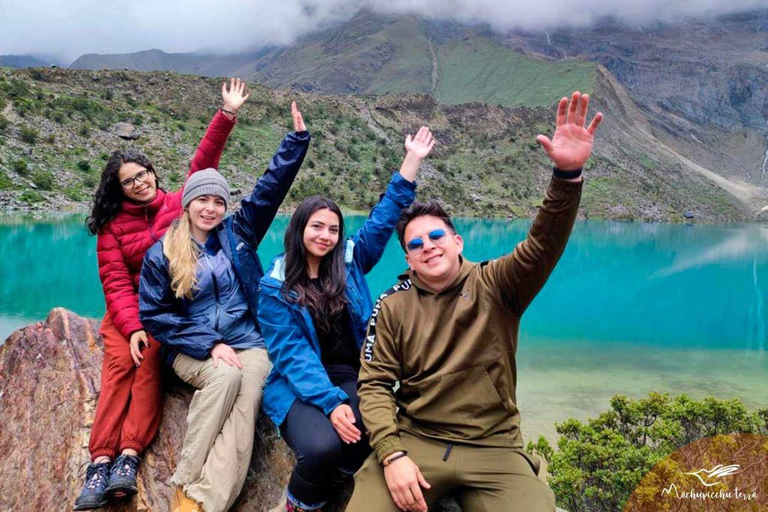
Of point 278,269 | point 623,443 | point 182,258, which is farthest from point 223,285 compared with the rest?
point 623,443

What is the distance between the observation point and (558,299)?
78.4ft

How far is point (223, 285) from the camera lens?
3.35 m

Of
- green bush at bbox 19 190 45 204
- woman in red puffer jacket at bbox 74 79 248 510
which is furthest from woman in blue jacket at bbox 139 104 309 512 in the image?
green bush at bbox 19 190 45 204

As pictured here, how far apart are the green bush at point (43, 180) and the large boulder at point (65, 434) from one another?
40856 millimetres

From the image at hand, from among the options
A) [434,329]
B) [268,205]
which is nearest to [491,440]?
[434,329]

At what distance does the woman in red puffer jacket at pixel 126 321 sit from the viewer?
3.07m

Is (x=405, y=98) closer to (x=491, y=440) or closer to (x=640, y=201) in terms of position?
(x=640, y=201)

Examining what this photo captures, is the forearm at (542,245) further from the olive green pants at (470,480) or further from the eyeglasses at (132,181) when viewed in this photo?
the eyeglasses at (132,181)

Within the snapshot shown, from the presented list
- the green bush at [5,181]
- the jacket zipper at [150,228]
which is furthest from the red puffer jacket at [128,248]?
the green bush at [5,181]

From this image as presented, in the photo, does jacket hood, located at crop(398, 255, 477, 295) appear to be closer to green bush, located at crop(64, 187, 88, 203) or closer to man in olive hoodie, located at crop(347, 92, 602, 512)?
man in olive hoodie, located at crop(347, 92, 602, 512)

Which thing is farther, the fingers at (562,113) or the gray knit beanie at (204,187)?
the gray knit beanie at (204,187)

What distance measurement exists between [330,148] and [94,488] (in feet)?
223

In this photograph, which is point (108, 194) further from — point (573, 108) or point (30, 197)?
point (30, 197)

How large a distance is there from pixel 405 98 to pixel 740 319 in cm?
7765
